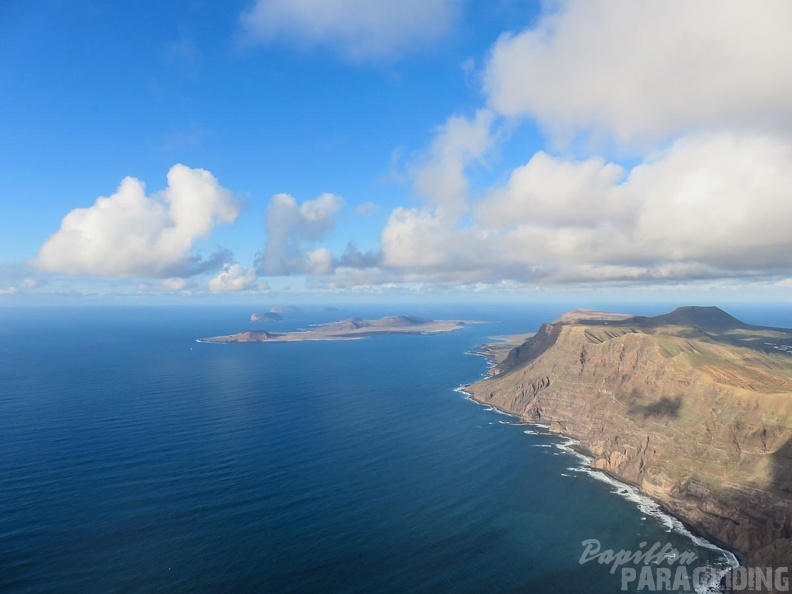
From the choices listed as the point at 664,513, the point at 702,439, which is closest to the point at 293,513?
the point at 664,513

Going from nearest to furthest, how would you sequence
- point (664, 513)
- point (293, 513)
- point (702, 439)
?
point (293, 513) → point (664, 513) → point (702, 439)

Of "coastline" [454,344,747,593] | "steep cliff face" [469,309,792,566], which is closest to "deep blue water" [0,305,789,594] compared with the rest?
"coastline" [454,344,747,593]

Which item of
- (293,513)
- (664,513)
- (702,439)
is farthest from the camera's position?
(702,439)

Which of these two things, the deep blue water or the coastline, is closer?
the deep blue water

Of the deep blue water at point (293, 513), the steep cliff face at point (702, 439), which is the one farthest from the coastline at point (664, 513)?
the deep blue water at point (293, 513)

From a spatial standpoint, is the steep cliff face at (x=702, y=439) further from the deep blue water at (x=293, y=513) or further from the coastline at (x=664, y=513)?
the deep blue water at (x=293, y=513)

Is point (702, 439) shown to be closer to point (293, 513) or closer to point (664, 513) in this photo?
point (664, 513)

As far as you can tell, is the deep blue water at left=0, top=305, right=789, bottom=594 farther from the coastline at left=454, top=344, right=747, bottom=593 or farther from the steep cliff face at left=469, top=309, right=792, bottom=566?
the steep cliff face at left=469, top=309, right=792, bottom=566

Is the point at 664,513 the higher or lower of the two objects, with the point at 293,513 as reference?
lower

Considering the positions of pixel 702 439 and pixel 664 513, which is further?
pixel 702 439

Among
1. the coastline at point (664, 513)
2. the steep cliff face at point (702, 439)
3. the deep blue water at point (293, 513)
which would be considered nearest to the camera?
the deep blue water at point (293, 513)

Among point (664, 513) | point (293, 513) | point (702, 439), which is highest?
point (702, 439)
